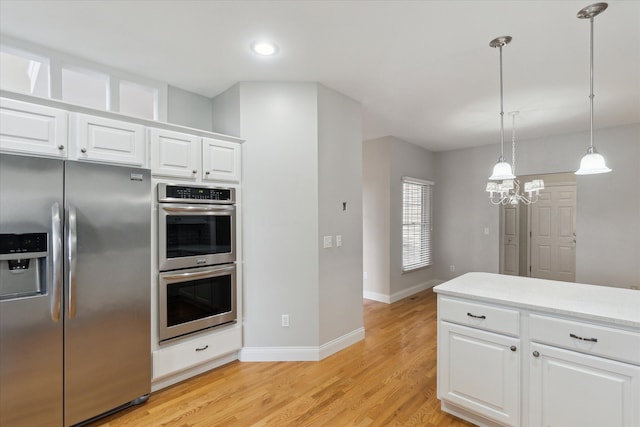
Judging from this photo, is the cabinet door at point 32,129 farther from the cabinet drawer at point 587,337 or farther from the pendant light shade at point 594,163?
the pendant light shade at point 594,163

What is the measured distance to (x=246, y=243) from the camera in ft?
9.84

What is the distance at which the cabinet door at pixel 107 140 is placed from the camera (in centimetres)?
211

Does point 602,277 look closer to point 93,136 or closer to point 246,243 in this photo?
point 246,243

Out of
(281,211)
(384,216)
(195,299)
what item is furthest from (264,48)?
(384,216)

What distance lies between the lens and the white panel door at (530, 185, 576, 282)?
6180 mm

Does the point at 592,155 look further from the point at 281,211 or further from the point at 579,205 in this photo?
the point at 579,205

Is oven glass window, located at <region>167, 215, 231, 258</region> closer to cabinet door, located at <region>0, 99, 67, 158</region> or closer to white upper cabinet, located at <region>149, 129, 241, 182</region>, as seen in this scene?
white upper cabinet, located at <region>149, 129, 241, 182</region>

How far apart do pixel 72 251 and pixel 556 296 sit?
3109mm

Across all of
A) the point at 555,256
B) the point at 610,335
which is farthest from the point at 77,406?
the point at 555,256

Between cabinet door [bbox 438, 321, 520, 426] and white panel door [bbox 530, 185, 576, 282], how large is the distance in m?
5.64

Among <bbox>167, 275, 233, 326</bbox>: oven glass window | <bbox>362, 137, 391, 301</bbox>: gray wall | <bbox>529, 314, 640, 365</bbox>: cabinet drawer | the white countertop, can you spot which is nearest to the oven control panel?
<bbox>167, 275, 233, 326</bbox>: oven glass window

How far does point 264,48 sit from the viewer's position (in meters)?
2.40

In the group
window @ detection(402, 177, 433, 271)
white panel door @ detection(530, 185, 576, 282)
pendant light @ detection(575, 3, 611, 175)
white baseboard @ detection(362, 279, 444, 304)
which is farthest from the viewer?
white panel door @ detection(530, 185, 576, 282)

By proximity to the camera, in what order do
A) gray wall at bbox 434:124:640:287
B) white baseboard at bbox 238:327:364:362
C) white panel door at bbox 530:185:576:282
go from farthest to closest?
white panel door at bbox 530:185:576:282 → gray wall at bbox 434:124:640:287 → white baseboard at bbox 238:327:364:362
